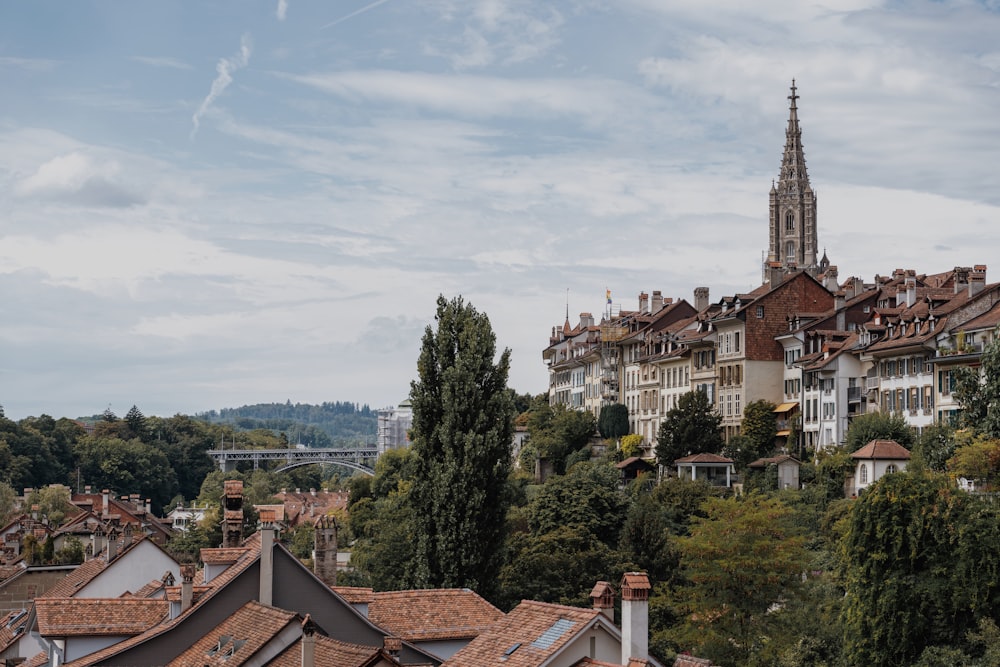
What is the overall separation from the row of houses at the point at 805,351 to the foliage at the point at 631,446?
82cm

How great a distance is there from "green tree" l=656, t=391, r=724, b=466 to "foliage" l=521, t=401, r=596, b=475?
16022 mm

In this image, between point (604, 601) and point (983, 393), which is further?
point (983, 393)

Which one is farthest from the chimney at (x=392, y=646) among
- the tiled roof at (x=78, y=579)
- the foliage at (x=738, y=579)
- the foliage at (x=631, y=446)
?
the foliage at (x=631, y=446)

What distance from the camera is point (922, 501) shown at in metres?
49.9

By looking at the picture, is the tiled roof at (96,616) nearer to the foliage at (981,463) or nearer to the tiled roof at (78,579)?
the tiled roof at (78,579)

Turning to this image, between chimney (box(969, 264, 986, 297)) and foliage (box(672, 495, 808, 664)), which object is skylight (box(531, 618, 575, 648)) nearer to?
foliage (box(672, 495, 808, 664))

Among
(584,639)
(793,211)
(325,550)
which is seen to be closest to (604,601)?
(584,639)

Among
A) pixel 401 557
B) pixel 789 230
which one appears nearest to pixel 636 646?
pixel 401 557

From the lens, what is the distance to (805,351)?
93.2 metres

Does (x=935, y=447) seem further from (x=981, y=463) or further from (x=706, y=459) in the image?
(x=706, y=459)

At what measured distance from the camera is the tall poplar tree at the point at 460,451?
54.9m

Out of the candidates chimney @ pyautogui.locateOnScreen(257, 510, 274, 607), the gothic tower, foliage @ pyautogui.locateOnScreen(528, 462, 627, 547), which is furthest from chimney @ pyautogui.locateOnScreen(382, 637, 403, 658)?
the gothic tower

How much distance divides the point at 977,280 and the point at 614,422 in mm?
37482

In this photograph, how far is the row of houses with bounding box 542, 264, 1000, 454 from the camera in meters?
77.4
